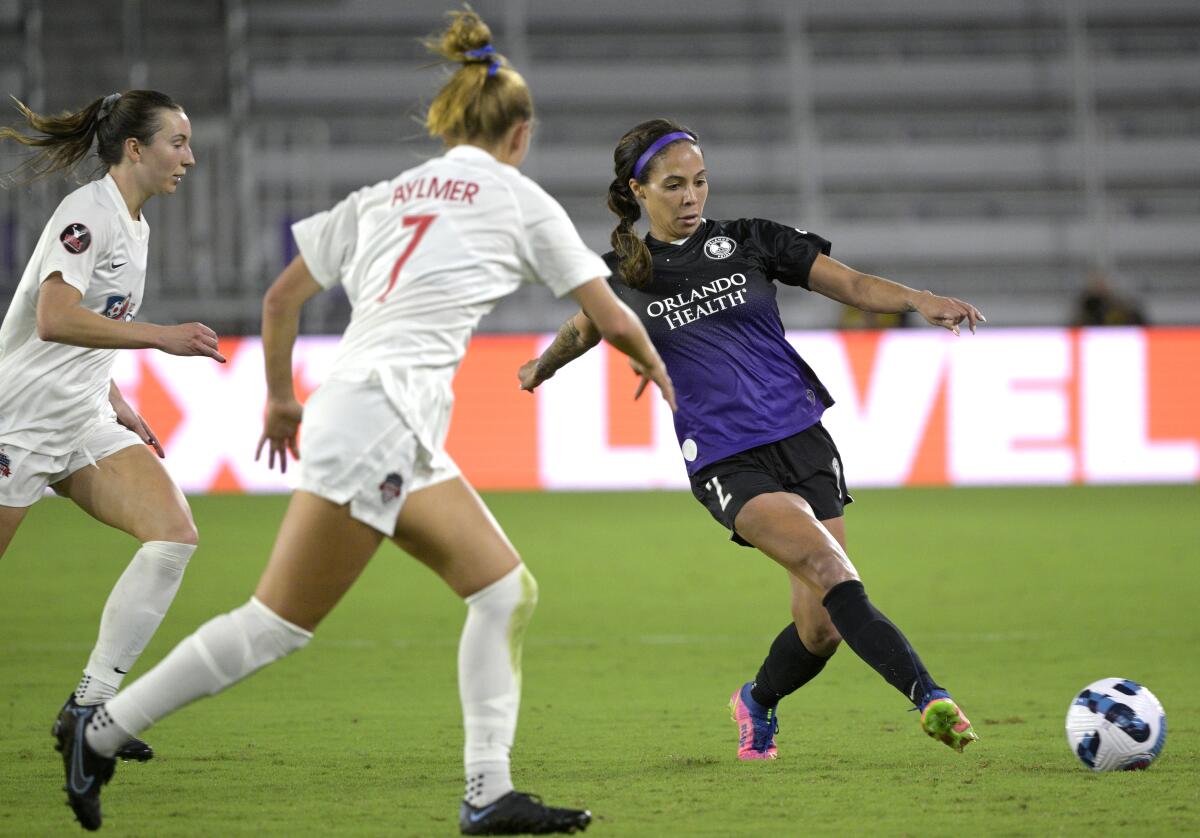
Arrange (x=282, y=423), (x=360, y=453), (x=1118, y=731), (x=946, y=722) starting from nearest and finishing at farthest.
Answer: (x=360, y=453) < (x=282, y=423) < (x=946, y=722) < (x=1118, y=731)

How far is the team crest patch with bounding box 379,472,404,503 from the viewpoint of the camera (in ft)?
12.9

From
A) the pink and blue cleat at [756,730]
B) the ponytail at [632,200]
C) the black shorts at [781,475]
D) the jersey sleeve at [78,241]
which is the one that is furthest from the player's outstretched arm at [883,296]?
the jersey sleeve at [78,241]

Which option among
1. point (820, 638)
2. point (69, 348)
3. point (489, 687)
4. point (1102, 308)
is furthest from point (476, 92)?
point (1102, 308)

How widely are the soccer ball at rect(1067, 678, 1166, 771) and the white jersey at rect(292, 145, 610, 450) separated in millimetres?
2095

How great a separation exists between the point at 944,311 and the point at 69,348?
2740mm

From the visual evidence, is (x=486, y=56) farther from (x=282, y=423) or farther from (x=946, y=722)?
(x=946, y=722)

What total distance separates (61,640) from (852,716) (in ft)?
13.0

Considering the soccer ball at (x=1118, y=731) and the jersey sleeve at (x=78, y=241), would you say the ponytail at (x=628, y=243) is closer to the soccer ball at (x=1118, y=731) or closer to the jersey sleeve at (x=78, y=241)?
the jersey sleeve at (x=78, y=241)

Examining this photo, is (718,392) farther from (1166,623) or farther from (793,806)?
(1166,623)

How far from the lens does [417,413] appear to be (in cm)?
399

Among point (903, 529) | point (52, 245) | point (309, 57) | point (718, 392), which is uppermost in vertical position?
point (309, 57)

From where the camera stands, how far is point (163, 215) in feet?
59.4

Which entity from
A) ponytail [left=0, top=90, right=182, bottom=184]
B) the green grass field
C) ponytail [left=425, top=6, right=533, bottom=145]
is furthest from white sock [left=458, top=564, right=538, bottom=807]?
ponytail [left=0, top=90, right=182, bottom=184]

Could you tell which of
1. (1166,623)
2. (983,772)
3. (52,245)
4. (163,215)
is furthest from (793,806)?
(163,215)
